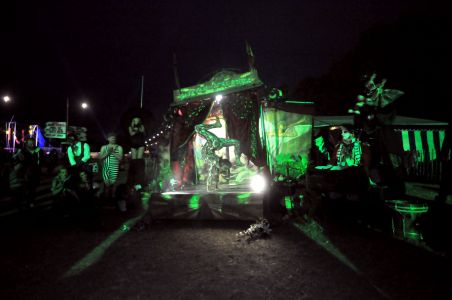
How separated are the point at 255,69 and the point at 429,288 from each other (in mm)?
5601

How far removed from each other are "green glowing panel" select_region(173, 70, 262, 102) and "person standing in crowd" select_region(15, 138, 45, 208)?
4.14 meters

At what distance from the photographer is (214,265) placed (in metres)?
4.50

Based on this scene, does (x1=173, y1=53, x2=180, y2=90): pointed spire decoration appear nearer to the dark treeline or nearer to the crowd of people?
the crowd of people

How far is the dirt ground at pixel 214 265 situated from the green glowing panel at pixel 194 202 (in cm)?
81

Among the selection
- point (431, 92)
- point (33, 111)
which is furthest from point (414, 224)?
point (33, 111)

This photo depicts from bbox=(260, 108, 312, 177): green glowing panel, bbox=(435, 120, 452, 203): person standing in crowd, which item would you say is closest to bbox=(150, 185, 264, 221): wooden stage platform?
bbox=(260, 108, 312, 177): green glowing panel

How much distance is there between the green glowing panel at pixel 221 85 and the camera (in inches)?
301

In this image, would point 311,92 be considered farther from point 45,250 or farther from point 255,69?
point 45,250

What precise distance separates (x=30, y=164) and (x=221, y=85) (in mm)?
5592

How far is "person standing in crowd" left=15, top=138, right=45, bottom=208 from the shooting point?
846cm

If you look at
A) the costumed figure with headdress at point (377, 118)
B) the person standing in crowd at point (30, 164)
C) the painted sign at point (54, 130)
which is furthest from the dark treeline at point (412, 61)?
the painted sign at point (54, 130)

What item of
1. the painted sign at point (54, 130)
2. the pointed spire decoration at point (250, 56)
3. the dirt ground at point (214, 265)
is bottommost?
the dirt ground at point (214, 265)

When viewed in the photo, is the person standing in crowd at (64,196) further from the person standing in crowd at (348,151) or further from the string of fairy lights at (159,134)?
the person standing in crowd at (348,151)

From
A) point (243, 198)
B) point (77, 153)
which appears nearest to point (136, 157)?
point (77, 153)
